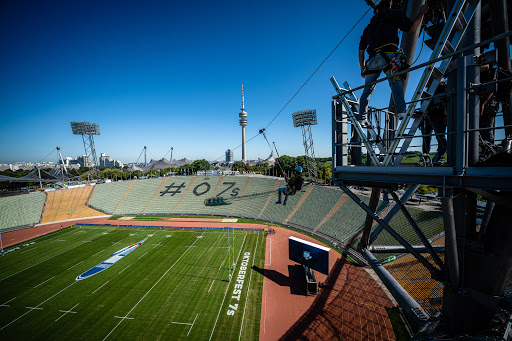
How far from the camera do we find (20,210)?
40594 millimetres

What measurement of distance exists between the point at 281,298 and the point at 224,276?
6.08m

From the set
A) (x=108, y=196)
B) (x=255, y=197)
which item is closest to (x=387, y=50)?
(x=255, y=197)

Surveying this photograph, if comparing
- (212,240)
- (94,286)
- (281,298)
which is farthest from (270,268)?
(94,286)

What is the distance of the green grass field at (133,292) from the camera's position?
14578mm

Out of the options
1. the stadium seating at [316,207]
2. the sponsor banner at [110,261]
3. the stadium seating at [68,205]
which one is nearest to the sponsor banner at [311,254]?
the stadium seating at [316,207]

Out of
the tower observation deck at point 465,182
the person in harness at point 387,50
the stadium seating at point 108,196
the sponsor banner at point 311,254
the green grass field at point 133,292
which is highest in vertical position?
the person in harness at point 387,50

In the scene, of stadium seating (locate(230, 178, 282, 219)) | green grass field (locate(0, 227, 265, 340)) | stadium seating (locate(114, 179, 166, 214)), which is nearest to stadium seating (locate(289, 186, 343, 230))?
stadium seating (locate(230, 178, 282, 219))

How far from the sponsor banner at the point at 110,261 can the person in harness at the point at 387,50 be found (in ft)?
94.2

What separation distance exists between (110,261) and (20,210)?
113 ft

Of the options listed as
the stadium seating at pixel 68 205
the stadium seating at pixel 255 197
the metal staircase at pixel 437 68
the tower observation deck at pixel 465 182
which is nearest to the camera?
the tower observation deck at pixel 465 182

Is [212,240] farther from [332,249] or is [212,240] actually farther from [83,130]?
[83,130]

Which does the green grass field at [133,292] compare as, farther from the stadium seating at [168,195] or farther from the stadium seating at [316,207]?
the stadium seating at [168,195]

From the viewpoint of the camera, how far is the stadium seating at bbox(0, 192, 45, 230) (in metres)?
37.7

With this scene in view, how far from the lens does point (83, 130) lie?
6012cm
